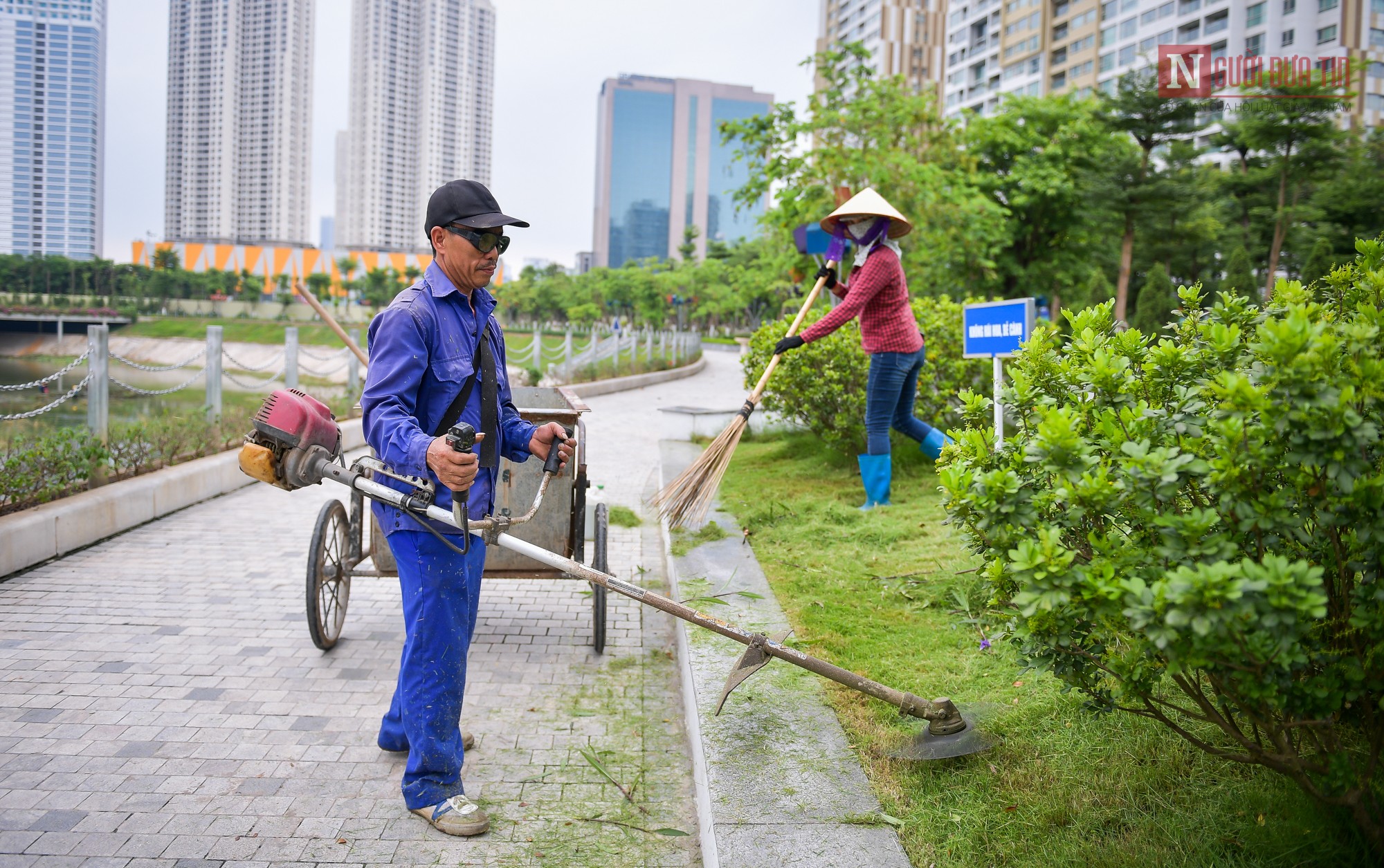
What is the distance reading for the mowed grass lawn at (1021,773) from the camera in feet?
7.59

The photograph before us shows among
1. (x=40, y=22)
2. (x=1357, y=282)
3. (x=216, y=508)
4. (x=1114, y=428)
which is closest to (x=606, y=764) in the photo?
(x=1114, y=428)

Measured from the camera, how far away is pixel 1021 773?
281cm

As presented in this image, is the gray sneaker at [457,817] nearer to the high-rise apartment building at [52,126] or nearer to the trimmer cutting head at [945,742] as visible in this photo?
the trimmer cutting head at [945,742]

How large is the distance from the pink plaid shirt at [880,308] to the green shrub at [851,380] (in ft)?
5.17

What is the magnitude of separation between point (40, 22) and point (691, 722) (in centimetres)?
4171

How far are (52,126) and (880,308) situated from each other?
5956 cm

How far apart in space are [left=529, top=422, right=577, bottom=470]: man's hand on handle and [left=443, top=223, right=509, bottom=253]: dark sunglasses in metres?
0.63

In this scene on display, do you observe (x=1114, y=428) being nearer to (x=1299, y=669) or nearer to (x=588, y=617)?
(x=1299, y=669)

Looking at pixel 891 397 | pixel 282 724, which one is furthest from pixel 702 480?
pixel 282 724

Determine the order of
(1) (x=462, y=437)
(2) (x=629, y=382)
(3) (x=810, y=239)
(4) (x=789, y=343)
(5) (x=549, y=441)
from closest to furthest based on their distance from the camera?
1. (1) (x=462, y=437)
2. (5) (x=549, y=441)
3. (4) (x=789, y=343)
4. (3) (x=810, y=239)
5. (2) (x=629, y=382)

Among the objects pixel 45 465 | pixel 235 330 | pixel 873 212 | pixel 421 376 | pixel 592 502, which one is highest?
pixel 873 212

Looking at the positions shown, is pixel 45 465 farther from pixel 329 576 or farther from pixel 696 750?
pixel 696 750

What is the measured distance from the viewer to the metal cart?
4.37 meters

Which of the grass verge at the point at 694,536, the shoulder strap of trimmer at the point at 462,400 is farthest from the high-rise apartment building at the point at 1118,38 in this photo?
the shoulder strap of trimmer at the point at 462,400
